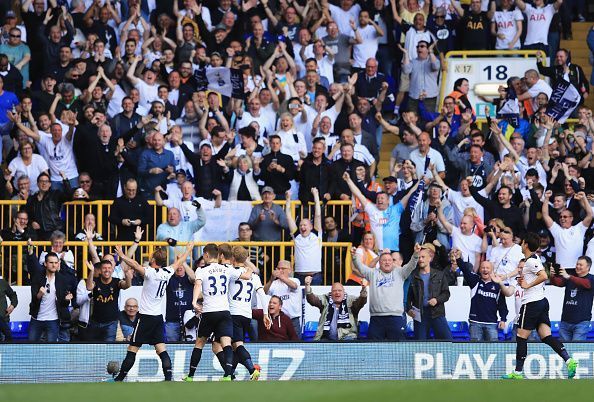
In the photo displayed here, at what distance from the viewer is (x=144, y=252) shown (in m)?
22.8

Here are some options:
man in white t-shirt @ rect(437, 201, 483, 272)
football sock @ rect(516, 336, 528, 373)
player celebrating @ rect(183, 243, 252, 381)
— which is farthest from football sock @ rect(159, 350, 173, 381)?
man in white t-shirt @ rect(437, 201, 483, 272)

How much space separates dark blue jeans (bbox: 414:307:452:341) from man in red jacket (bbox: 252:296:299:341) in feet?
6.00

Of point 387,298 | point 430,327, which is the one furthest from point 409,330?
point 387,298

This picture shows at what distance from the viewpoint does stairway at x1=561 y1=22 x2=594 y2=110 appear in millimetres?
29644

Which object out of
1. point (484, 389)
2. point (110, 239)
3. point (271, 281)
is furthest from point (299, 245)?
point (484, 389)

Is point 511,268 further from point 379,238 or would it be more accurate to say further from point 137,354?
point 137,354

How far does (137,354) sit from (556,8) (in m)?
12.1

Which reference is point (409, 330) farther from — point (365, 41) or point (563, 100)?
point (365, 41)

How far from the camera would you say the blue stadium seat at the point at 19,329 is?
2205 centimetres

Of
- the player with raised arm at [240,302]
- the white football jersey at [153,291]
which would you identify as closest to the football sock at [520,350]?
the player with raised arm at [240,302]

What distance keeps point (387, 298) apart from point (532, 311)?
2658 millimetres

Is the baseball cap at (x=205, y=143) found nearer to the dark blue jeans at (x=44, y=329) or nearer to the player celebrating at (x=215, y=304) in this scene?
the dark blue jeans at (x=44, y=329)

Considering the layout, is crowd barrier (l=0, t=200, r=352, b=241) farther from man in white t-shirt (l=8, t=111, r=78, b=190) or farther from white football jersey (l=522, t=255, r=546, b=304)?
white football jersey (l=522, t=255, r=546, b=304)

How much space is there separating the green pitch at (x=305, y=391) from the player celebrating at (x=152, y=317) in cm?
212
